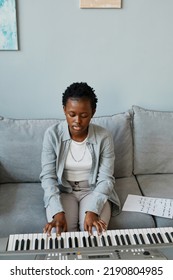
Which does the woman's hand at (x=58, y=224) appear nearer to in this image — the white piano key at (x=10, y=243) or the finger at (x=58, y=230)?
the finger at (x=58, y=230)

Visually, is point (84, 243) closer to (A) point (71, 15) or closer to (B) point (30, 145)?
(B) point (30, 145)

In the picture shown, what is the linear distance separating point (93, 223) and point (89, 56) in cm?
126

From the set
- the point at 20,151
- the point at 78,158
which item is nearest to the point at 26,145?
the point at 20,151

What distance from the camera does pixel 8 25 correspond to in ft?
7.47

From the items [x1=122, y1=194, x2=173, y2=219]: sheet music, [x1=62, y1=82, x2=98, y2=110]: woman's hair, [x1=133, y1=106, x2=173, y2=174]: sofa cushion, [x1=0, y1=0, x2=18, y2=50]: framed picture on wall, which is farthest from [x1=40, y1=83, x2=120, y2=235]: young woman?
[x1=0, y1=0, x2=18, y2=50]: framed picture on wall

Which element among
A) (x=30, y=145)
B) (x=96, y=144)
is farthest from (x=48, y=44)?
(x=96, y=144)

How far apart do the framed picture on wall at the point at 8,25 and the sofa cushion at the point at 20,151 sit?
53cm

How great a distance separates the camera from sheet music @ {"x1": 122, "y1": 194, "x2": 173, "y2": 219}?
191 centimetres

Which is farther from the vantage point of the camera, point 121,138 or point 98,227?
point 121,138

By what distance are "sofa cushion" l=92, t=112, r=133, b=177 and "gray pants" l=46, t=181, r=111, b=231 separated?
421mm

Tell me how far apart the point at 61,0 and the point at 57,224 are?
1506mm

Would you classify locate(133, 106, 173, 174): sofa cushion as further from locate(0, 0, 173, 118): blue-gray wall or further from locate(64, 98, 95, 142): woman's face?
locate(64, 98, 95, 142): woman's face

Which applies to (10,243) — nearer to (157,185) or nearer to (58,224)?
(58,224)

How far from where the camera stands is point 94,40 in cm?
238
